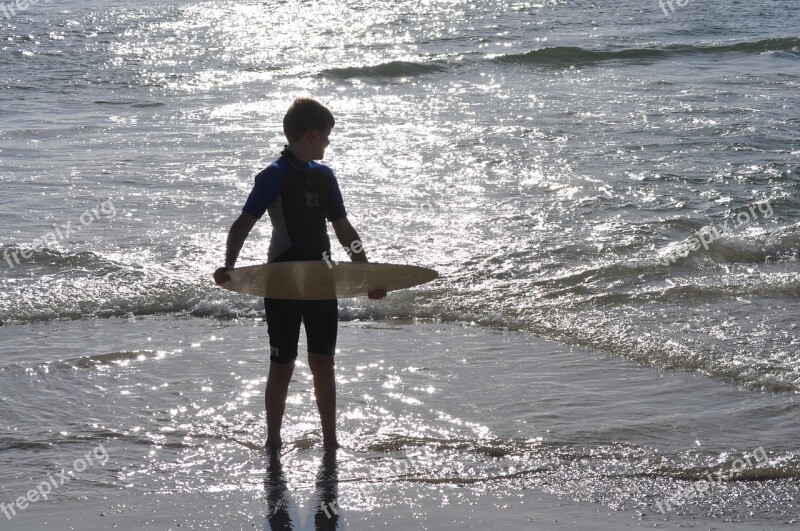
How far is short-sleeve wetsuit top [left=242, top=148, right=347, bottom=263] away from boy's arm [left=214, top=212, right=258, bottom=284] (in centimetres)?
4

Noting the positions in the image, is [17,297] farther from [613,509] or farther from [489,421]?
[613,509]

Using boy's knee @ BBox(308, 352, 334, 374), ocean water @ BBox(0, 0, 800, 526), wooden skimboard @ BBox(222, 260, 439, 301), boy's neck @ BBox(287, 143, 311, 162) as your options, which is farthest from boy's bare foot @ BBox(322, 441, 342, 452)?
boy's neck @ BBox(287, 143, 311, 162)

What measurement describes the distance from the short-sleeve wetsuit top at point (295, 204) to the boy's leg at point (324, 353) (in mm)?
262

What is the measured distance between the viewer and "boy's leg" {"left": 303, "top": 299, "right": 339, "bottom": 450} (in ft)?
14.7

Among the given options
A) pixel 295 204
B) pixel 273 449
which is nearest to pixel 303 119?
pixel 295 204

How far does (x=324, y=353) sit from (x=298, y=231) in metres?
0.57

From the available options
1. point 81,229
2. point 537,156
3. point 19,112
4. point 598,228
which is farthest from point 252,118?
point 598,228

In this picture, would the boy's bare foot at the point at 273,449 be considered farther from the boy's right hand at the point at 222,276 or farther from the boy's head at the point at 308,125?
the boy's head at the point at 308,125

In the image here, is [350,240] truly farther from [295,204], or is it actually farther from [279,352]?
[279,352]

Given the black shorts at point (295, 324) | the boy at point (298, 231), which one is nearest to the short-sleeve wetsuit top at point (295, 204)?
the boy at point (298, 231)

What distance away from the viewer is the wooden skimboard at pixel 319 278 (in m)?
4.20

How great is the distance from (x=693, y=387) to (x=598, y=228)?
353 cm

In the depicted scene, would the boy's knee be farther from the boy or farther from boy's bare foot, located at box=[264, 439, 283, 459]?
boy's bare foot, located at box=[264, 439, 283, 459]

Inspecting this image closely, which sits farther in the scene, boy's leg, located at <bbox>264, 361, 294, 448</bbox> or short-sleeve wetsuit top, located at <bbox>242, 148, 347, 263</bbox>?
boy's leg, located at <bbox>264, 361, 294, 448</bbox>
